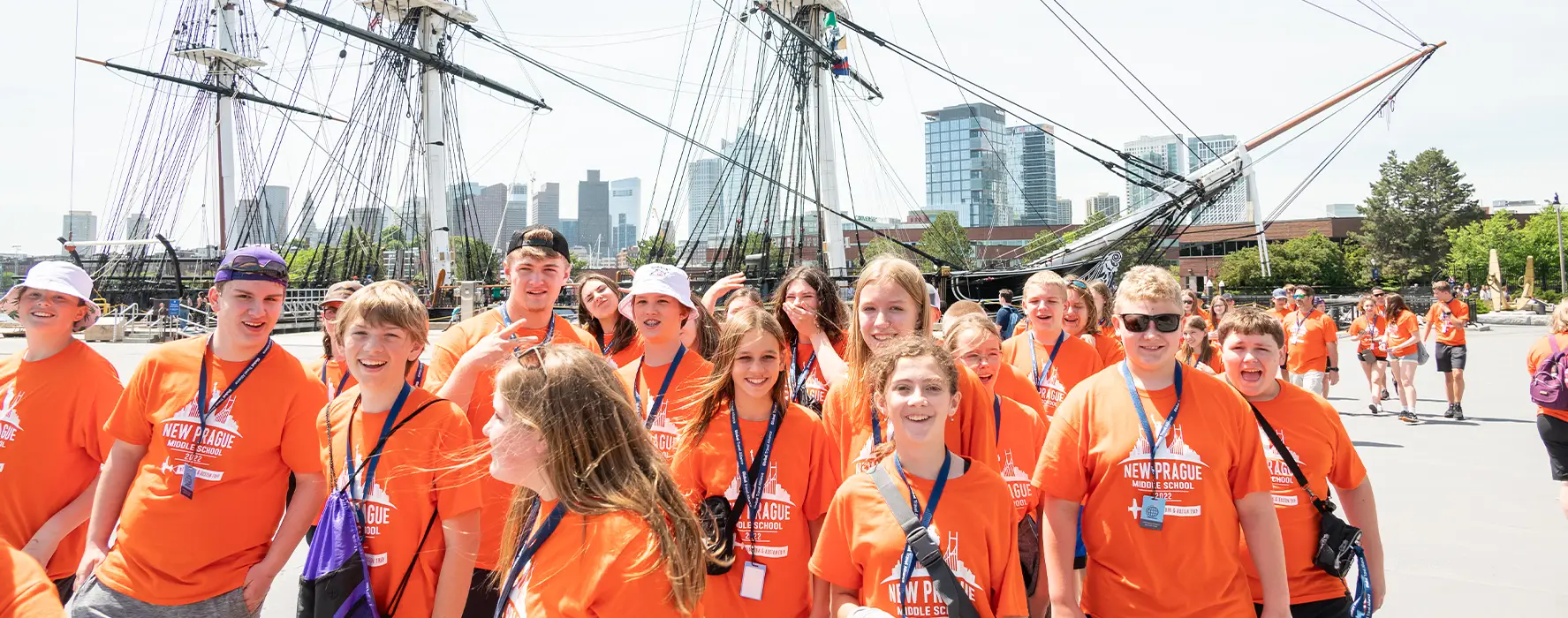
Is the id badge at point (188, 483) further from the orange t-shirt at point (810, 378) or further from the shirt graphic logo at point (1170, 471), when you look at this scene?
the shirt graphic logo at point (1170, 471)

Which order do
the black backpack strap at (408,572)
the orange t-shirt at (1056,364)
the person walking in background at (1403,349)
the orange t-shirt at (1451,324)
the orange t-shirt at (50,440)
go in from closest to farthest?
the black backpack strap at (408,572), the orange t-shirt at (50,440), the orange t-shirt at (1056,364), the person walking in background at (1403,349), the orange t-shirt at (1451,324)

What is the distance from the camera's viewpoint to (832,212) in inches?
952

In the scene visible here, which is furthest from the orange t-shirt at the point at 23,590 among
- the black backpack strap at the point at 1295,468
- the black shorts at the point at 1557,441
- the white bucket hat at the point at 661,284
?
the black shorts at the point at 1557,441

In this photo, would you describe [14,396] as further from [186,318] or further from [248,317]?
[186,318]

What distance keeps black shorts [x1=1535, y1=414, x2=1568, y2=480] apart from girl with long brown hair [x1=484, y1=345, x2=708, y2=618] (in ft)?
18.6

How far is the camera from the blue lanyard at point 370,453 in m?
2.50

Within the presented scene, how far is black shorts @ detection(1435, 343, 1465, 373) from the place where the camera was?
1026 centimetres

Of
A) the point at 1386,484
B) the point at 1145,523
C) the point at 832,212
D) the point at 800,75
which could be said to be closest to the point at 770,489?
the point at 1145,523

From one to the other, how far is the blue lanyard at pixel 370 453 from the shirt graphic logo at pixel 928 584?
1.57 meters

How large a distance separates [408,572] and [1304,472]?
9.85ft

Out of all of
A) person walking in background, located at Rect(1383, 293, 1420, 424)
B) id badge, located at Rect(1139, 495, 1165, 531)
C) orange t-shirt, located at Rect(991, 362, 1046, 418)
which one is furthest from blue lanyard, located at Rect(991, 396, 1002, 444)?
person walking in background, located at Rect(1383, 293, 1420, 424)

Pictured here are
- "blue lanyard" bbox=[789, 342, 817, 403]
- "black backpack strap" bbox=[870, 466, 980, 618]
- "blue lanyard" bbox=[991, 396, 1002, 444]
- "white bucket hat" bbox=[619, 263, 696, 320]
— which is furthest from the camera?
"blue lanyard" bbox=[789, 342, 817, 403]

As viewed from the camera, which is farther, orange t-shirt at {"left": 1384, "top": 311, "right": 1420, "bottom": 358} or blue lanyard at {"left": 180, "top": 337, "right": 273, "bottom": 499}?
orange t-shirt at {"left": 1384, "top": 311, "right": 1420, "bottom": 358}

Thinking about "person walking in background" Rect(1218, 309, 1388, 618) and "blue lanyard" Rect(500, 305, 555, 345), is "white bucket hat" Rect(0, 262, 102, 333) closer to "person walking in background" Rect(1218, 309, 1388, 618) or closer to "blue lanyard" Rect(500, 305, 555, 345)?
"blue lanyard" Rect(500, 305, 555, 345)
